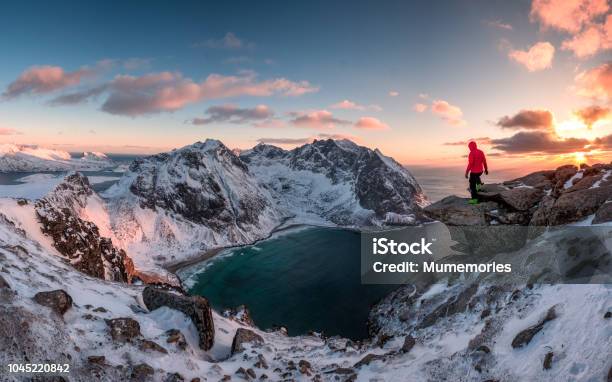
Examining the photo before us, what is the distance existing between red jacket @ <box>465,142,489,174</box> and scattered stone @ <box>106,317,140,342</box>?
32.0m

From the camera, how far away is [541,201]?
41281 millimetres

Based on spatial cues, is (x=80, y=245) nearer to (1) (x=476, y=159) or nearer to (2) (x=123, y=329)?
(2) (x=123, y=329)

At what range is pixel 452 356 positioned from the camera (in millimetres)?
24562

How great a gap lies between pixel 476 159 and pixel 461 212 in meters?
16.8

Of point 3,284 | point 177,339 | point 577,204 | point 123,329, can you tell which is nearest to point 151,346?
point 123,329

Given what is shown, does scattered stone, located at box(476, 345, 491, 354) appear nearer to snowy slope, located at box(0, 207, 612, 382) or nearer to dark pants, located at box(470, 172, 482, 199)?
snowy slope, located at box(0, 207, 612, 382)

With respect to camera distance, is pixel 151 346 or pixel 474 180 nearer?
pixel 151 346

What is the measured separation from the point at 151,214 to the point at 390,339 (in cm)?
17189

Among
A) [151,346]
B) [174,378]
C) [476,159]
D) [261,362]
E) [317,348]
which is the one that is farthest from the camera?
[317,348]

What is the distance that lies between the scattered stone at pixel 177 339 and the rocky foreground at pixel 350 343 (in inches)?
3.2

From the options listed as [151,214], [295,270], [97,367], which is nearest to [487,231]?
[97,367]

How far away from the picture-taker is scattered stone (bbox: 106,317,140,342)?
2205cm

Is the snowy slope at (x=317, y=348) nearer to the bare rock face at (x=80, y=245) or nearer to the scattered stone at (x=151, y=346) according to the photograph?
the scattered stone at (x=151, y=346)

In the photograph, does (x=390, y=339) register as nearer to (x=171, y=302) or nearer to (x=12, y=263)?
(x=171, y=302)
